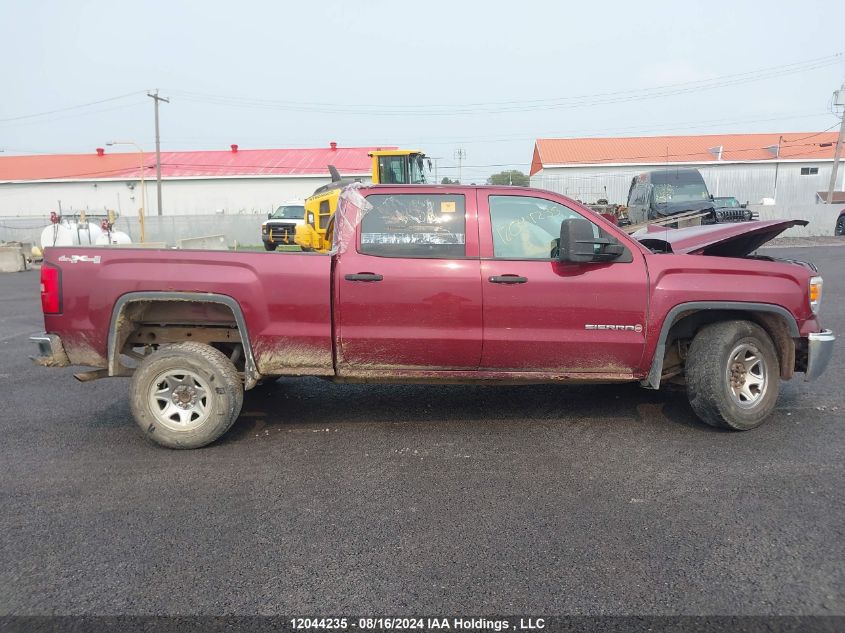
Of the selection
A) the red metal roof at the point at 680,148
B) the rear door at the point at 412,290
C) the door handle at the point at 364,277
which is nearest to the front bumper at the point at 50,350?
the rear door at the point at 412,290

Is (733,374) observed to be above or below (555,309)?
below

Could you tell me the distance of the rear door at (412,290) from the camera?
450 centimetres

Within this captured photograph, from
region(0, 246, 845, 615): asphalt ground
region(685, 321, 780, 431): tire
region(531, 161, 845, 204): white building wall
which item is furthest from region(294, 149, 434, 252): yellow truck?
region(531, 161, 845, 204): white building wall

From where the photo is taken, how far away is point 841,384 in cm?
592

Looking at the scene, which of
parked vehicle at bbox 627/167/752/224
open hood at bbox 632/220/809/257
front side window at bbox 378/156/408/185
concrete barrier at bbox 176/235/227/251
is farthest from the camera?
parked vehicle at bbox 627/167/752/224

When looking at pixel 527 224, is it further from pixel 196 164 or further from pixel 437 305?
pixel 196 164

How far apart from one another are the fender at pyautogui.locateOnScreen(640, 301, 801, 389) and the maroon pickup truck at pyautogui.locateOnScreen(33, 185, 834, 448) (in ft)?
0.04

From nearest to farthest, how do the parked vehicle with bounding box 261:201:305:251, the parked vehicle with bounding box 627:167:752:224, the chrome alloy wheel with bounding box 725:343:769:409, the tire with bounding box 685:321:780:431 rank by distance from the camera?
the tire with bounding box 685:321:780:431
the chrome alloy wheel with bounding box 725:343:769:409
the parked vehicle with bounding box 627:167:752:224
the parked vehicle with bounding box 261:201:305:251

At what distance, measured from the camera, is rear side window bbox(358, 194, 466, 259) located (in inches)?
181

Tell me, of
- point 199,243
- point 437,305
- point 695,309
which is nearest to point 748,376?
point 695,309

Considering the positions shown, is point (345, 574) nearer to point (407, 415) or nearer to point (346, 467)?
point (346, 467)

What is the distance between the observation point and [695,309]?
4.58 m

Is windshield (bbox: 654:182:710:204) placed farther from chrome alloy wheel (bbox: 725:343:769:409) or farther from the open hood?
chrome alloy wheel (bbox: 725:343:769:409)

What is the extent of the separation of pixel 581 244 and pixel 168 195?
47580 mm
